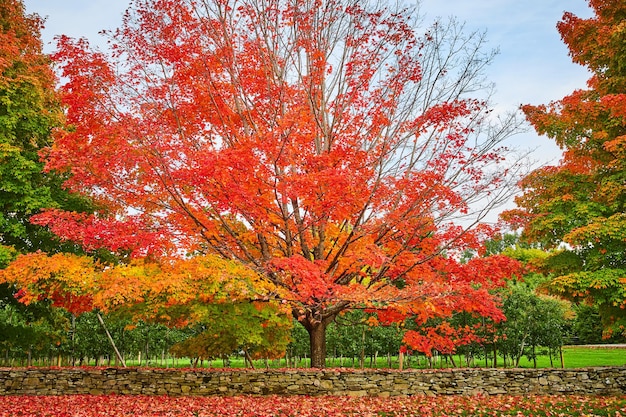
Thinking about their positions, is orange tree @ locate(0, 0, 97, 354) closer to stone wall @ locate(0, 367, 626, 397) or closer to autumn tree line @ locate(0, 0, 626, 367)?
autumn tree line @ locate(0, 0, 626, 367)

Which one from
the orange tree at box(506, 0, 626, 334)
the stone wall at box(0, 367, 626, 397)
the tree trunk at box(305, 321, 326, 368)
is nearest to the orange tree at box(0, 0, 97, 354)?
the stone wall at box(0, 367, 626, 397)

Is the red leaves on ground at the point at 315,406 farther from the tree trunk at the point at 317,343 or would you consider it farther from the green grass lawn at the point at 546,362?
the green grass lawn at the point at 546,362

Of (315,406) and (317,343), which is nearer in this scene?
(315,406)

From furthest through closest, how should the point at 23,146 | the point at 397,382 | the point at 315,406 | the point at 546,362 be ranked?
the point at 546,362
the point at 23,146
the point at 397,382
the point at 315,406

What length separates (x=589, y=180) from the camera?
12.5 metres

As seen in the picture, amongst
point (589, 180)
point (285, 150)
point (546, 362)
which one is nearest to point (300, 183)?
point (285, 150)

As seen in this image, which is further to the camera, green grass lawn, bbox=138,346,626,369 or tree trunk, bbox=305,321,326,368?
green grass lawn, bbox=138,346,626,369

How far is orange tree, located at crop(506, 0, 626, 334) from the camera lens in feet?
36.1

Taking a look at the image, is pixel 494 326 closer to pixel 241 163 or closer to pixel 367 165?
pixel 367 165

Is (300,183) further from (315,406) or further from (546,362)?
(546,362)

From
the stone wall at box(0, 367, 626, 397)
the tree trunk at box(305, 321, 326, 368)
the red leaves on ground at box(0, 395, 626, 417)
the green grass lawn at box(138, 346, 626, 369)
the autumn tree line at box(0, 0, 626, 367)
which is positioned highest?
the autumn tree line at box(0, 0, 626, 367)

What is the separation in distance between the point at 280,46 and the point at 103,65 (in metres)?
4.35

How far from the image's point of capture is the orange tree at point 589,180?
10992mm

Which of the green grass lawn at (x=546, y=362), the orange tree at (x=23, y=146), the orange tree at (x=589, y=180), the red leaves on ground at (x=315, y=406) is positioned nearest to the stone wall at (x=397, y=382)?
the red leaves on ground at (x=315, y=406)
